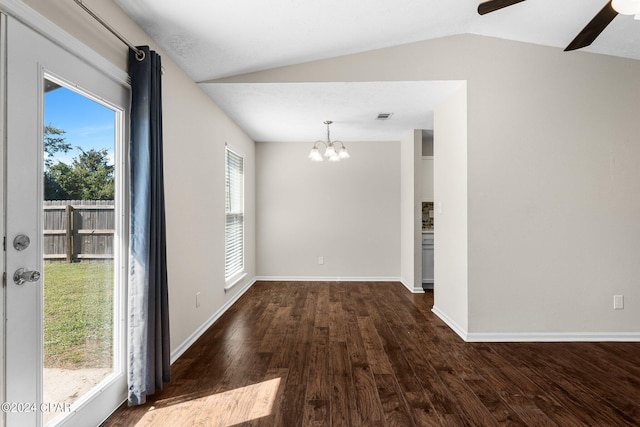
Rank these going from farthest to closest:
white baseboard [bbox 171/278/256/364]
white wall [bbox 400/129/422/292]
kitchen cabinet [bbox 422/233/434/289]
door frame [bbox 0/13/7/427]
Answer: kitchen cabinet [bbox 422/233/434/289] → white wall [bbox 400/129/422/292] → white baseboard [bbox 171/278/256/364] → door frame [bbox 0/13/7/427]

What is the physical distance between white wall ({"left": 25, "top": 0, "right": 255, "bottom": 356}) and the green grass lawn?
0.66m

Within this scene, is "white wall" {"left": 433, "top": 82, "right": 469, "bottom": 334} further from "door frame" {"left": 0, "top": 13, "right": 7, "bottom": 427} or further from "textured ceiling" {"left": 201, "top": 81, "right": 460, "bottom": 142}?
"door frame" {"left": 0, "top": 13, "right": 7, "bottom": 427}

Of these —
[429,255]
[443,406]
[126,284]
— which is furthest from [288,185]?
[443,406]

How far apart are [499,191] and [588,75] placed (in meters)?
1.35

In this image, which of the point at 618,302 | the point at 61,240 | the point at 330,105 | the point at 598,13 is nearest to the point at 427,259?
the point at 618,302

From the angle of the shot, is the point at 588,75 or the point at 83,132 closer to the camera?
the point at 83,132

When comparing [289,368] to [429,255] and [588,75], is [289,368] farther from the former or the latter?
[588,75]

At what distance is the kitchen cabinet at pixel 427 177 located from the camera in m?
5.26

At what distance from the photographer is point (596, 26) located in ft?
7.70

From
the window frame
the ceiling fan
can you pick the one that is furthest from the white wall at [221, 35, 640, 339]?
the window frame

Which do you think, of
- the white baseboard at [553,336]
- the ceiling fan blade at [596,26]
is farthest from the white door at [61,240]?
the ceiling fan blade at [596,26]

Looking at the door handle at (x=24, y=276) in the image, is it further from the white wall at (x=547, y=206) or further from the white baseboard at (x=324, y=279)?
the white baseboard at (x=324, y=279)

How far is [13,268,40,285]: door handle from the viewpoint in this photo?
1403 millimetres

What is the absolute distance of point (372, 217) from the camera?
5785 mm
